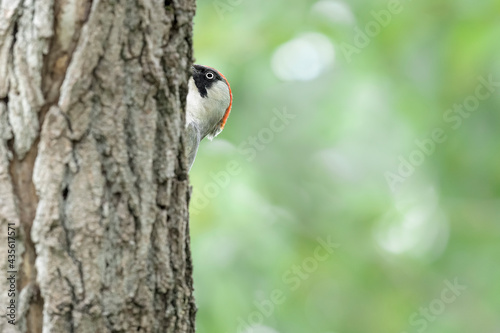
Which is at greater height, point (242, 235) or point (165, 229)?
point (242, 235)

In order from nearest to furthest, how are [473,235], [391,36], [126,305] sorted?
[126,305]
[391,36]
[473,235]

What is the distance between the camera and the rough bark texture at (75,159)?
174 cm

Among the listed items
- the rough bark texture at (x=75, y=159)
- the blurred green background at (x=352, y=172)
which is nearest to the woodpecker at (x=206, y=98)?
the blurred green background at (x=352, y=172)

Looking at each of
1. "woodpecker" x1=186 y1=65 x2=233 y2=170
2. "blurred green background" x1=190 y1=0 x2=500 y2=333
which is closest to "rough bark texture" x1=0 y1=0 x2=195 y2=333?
"woodpecker" x1=186 y1=65 x2=233 y2=170

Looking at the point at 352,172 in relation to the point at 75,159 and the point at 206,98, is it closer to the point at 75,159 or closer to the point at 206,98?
the point at 206,98

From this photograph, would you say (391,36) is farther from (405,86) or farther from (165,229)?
(165,229)

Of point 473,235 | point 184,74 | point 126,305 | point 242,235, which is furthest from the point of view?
point 473,235

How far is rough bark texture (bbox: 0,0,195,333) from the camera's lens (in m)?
1.74

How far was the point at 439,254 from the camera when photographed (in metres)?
7.14

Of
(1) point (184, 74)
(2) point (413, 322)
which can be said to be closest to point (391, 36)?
(2) point (413, 322)

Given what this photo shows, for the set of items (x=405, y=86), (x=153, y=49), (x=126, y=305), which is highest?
(x=405, y=86)

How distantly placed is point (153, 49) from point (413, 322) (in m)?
5.84

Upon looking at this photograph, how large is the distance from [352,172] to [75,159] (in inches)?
220

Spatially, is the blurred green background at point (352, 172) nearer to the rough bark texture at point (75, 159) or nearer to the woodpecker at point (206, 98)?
the woodpecker at point (206, 98)
